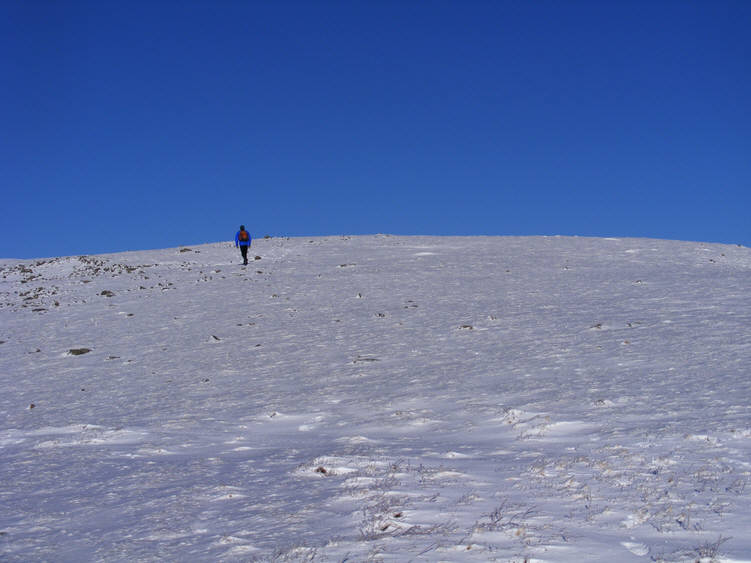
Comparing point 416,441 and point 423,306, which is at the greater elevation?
point 423,306

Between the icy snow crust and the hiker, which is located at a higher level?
the hiker

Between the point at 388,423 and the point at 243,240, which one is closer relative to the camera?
the point at 388,423

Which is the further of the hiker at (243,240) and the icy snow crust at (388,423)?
the hiker at (243,240)

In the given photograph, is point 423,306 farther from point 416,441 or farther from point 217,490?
point 217,490

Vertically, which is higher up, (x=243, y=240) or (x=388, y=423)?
(x=243, y=240)

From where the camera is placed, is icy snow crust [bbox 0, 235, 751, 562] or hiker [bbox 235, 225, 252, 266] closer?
icy snow crust [bbox 0, 235, 751, 562]

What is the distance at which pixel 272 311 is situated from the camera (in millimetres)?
21516

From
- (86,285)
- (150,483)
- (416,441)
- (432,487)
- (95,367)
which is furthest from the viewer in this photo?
(86,285)

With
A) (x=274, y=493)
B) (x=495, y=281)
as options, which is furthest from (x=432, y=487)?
(x=495, y=281)

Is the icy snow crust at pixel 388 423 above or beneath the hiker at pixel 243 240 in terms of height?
beneath

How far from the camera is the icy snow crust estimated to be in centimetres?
542

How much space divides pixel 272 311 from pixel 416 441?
1328cm

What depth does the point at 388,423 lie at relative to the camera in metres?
10.0

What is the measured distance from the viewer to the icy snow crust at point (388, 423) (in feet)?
17.8
